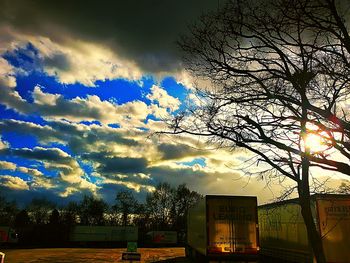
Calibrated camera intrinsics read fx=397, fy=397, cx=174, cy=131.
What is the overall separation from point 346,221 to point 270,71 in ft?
25.0

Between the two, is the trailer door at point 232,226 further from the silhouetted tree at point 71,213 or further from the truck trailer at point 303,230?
the silhouetted tree at point 71,213

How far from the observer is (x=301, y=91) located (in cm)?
1091

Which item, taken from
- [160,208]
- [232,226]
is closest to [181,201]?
[160,208]

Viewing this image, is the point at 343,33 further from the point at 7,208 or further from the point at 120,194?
the point at 7,208

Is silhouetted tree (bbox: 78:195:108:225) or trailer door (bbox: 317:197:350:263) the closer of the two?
trailer door (bbox: 317:197:350:263)

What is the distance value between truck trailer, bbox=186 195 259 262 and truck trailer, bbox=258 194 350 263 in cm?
142

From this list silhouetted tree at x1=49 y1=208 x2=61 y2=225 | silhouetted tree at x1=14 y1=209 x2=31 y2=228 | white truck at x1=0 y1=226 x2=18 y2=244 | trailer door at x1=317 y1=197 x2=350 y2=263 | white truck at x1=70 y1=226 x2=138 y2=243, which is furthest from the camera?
silhouetted tree at x1=14 y1=209 x2=31 y2=228

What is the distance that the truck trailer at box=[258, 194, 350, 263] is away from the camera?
15258 millimetres

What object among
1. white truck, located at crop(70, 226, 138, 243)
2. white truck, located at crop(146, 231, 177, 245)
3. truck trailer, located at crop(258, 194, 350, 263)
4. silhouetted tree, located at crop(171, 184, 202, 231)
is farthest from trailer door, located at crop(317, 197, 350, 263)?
silhouetted tree, located at crop(171, 184, 202, 231)

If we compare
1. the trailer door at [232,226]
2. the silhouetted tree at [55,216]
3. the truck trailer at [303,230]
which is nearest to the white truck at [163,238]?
the silhouetted tree at [55,216]

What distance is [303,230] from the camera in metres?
17.6

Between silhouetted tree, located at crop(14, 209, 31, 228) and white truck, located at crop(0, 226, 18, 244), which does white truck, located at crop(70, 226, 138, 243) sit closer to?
white truck, located at crop(0, 226, 18, 244)

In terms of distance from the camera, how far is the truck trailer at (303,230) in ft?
50.1

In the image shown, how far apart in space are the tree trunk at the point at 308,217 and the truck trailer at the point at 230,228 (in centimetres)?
595
